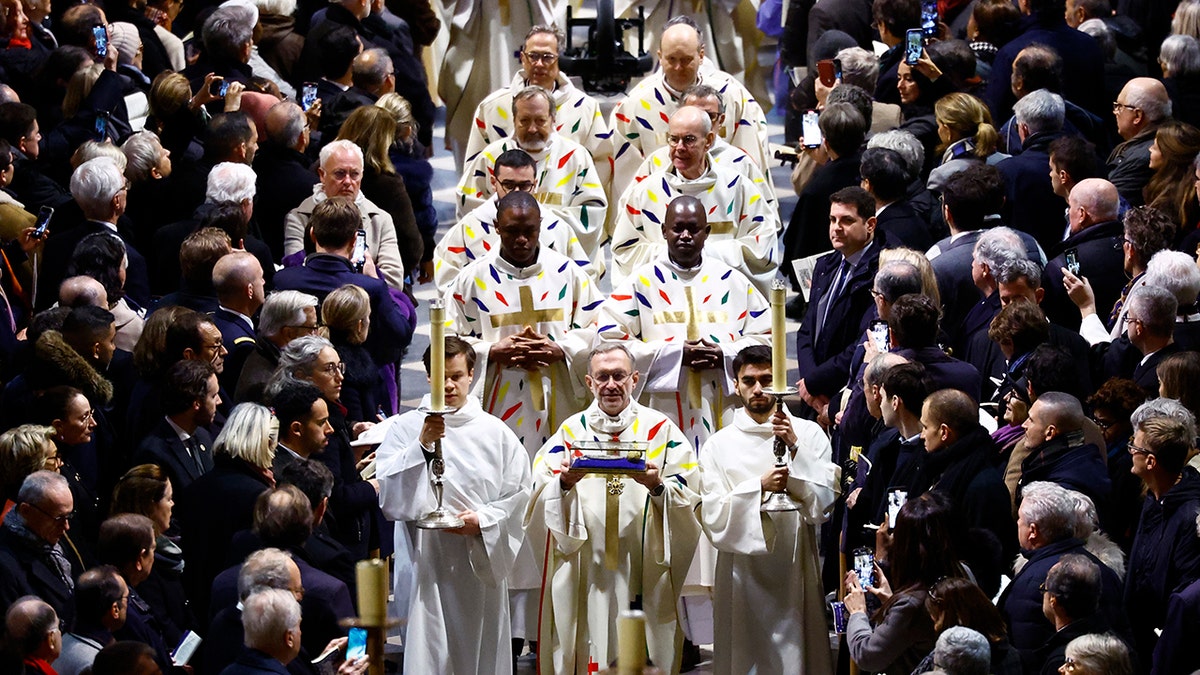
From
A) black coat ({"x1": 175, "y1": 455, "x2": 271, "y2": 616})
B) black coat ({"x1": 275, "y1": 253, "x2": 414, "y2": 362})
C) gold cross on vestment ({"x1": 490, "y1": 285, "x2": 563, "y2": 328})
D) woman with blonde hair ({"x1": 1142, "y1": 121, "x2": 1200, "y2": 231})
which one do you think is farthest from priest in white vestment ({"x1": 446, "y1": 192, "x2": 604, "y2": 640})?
woman with blonde hair ({"x1": 1142, "y1": 121, "x2": 1200, "y2": 231})

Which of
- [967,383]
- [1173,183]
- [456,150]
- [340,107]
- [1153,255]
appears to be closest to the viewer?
[967,383]

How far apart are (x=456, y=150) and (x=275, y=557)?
7.76 m

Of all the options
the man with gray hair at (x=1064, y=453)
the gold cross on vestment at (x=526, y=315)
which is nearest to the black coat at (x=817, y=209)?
the gold cross on vestment at (x=526, y=315)

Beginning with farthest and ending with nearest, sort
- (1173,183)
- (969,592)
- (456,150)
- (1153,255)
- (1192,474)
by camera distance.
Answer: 1. (456,150)
2. (1173,183)
3. (1153,255)
4. (1192,474)
5. (969,592)

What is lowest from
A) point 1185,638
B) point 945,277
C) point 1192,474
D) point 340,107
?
point 1185,638

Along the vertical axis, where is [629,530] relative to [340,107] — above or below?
below

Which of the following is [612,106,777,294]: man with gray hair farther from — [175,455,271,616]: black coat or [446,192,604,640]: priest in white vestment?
→ [175,455,271,616]: black coat

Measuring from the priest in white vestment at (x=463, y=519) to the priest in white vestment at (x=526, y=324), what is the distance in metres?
1.21

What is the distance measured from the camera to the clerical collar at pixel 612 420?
9.08 m

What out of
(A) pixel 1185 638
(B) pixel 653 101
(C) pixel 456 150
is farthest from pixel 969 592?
(C) pixel 456 150

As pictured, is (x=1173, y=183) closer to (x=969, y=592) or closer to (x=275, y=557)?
(x=969, y=592)

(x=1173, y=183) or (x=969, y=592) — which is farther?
(x=1173, y=183)

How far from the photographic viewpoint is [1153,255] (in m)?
9.98

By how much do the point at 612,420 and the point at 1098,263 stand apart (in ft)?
9.11
